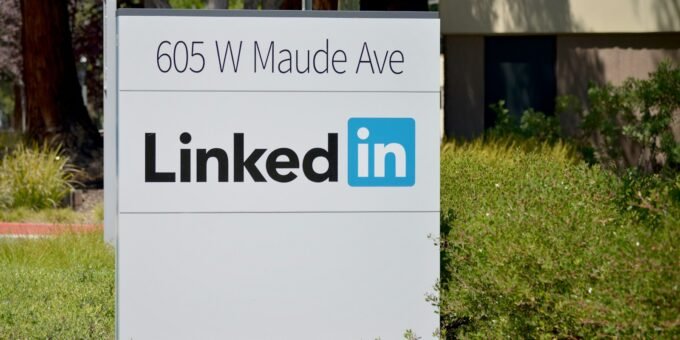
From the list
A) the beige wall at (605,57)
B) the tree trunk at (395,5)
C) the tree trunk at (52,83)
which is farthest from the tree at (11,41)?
the beige wall at (605,57)

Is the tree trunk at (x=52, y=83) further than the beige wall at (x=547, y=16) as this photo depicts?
No

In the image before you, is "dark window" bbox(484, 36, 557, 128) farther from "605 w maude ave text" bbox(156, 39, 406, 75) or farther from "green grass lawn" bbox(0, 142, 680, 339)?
"605 w maude ave text" bbox(156, 39, 406, 75)

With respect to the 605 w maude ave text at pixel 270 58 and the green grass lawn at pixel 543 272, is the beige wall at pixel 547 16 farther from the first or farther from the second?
the 605 w maude ave text at pixel 270 58

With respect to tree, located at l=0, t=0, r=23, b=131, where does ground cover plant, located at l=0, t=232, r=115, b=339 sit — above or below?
below

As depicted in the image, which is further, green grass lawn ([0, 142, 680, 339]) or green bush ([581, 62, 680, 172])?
green bush ([581, 62, 680, 172])

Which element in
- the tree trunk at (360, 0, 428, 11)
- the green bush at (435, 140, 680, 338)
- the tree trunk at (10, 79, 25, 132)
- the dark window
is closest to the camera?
the green bush at (435, 140, 680, 338)

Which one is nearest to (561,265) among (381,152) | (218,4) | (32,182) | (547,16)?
(381,152)

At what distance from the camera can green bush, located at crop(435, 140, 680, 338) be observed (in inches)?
241

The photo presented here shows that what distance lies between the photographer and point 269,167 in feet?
25.9

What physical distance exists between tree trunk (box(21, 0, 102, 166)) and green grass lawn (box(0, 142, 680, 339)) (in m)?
13.8

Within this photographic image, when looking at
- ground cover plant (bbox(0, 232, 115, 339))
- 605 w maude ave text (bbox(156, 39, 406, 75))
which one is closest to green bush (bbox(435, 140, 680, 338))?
605 w maude ave text (bbox(156, 39, 406, 75))

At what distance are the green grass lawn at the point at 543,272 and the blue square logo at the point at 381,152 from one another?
44 cm

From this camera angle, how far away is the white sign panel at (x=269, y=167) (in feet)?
25.8

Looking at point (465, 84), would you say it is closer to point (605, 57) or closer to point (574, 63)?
point (574, 63)
